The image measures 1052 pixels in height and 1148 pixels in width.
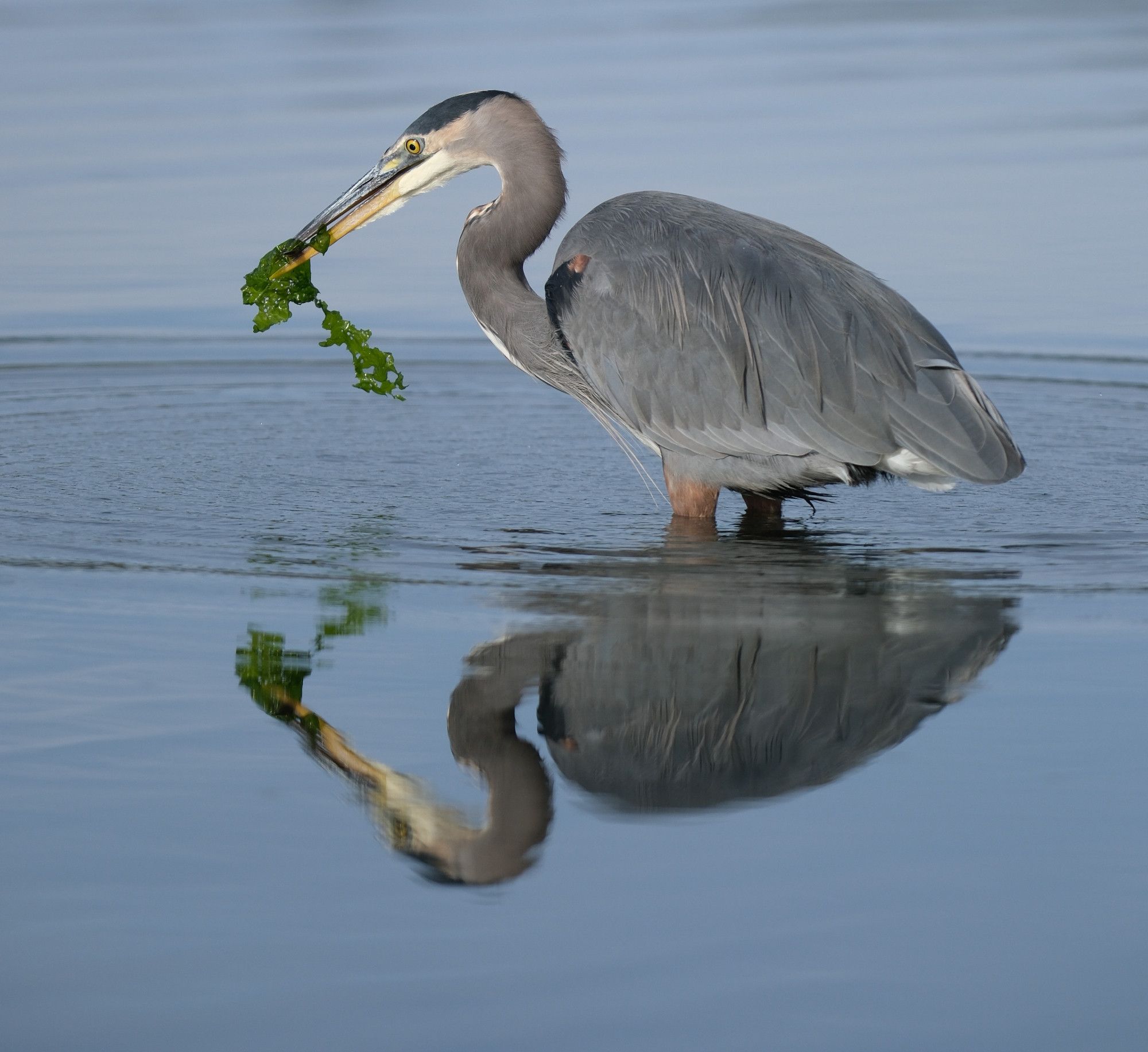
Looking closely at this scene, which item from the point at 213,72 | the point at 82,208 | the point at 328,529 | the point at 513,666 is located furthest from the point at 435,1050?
the point at 213,72

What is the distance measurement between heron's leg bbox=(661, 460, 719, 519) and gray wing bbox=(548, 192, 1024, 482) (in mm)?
131

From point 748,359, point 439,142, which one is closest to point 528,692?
point 748,359

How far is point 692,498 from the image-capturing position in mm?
6934

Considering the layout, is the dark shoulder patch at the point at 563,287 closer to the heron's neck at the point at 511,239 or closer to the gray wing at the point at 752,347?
the gray wing at the point at 752,347

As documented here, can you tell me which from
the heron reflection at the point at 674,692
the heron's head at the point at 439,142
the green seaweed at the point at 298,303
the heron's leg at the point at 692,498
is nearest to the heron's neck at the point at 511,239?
the heron's head at the point at 439,142

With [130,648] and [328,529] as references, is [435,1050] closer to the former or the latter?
[130,648]

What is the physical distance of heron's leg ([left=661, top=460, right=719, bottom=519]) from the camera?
22.7 ft

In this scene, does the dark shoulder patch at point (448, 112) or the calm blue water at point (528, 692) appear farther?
the dark shoulder patch at point (448, 112)

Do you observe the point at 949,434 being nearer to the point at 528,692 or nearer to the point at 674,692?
the point at 674,692

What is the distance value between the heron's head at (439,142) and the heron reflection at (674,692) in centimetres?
228

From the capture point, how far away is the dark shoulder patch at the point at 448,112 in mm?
7547

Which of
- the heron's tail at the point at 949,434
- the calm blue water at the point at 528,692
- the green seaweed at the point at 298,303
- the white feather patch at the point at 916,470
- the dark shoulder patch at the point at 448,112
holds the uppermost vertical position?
the dark shoulder patch at the point at 448,112

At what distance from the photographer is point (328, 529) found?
6.47 meters

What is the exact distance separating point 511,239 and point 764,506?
147 centimetres
